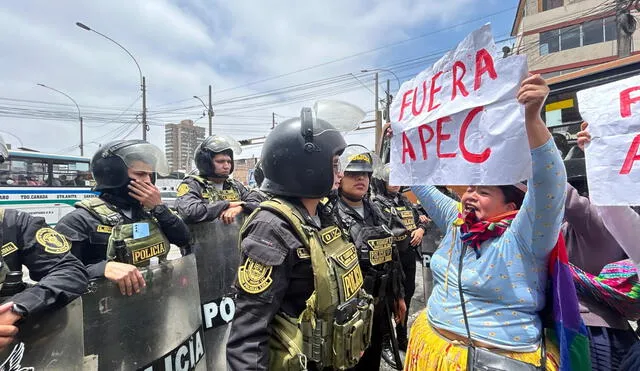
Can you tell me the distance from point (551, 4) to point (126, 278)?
34.0 meters

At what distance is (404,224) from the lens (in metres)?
4.04

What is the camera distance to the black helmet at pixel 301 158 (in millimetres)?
1687

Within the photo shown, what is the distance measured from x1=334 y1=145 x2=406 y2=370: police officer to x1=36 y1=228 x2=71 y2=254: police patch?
1728 millimetres

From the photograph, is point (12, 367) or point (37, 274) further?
point (37, 274)

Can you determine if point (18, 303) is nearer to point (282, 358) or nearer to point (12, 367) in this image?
point (12, 367)

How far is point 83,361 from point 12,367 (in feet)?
0.83

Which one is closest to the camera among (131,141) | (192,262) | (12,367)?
(12,367)

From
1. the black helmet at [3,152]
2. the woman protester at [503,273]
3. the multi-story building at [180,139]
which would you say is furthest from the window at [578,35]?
the multi-story building at [180,139]

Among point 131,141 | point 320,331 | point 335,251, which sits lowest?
point 320,331

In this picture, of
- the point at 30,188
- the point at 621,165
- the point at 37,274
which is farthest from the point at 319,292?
the point at 30,188

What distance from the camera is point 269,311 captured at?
Result: 4.55ft

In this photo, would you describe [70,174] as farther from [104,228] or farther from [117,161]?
[104,228]

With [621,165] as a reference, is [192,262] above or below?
below

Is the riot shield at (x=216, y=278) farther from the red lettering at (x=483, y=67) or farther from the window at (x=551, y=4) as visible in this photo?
the window at (x=551, y=4)
